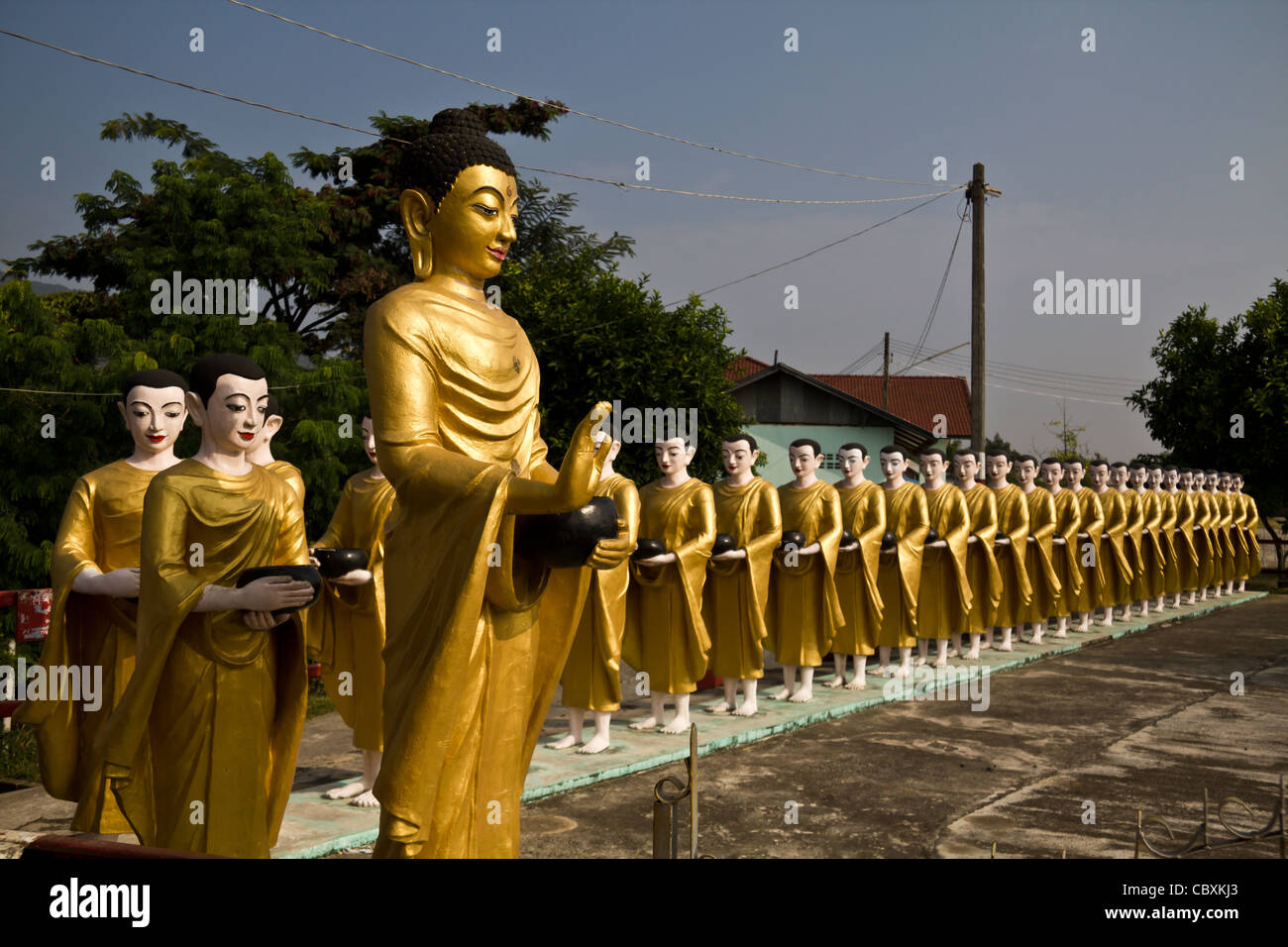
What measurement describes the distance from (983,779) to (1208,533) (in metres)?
12.5

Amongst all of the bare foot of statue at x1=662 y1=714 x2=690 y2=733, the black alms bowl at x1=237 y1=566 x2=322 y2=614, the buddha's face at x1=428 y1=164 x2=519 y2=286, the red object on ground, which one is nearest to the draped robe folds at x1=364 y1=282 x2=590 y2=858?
the buddha's face at x1=428 y1=164 x2=519 y2=286

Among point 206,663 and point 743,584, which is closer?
point 206,663

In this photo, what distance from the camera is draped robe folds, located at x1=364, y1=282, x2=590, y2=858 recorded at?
290 cm

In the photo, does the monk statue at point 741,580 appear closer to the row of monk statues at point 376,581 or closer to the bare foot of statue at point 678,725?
the bare foot of statue at point 678,725

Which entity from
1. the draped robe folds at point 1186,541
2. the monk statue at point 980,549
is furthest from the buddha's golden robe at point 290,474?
the draped robe folds at point 1186,541

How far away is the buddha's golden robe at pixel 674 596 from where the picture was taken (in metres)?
7.93

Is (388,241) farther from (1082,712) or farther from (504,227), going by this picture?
(504,227)

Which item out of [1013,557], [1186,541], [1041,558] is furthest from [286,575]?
[1186,541]

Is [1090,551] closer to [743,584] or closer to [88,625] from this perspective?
[743,584]

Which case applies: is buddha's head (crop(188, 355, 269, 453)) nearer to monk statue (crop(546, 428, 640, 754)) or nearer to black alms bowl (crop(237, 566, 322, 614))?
black alms bowl (crop(237, 566, 322, 614))

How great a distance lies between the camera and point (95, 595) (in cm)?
438

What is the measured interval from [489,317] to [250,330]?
29.3 ft

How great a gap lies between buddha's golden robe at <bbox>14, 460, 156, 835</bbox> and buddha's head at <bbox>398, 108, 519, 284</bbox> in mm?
1901

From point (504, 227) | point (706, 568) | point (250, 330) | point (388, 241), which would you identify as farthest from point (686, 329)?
point (504, 227)
